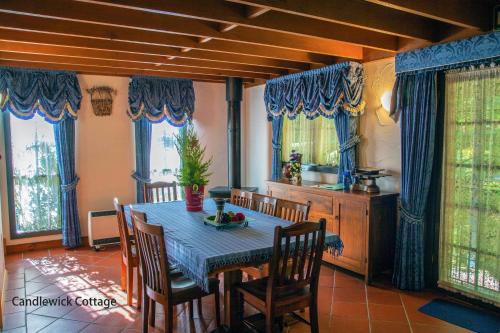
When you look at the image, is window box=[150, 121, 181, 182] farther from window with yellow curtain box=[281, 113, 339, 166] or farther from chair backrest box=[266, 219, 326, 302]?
chair backrest box=[266, 219, 326, 302]

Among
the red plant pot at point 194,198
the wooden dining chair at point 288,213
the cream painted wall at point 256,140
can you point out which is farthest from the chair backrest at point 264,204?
the cream painted wall at point 256,140

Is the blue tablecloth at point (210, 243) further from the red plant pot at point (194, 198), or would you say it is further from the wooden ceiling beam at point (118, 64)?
the wooden ceiling beam at point (118, 64)

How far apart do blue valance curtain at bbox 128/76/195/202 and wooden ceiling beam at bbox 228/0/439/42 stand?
→ 3.24 m

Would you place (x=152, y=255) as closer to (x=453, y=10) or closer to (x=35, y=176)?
(x=453, y=10)

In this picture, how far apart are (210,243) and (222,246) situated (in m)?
0.10

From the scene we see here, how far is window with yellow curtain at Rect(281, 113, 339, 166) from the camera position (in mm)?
4664

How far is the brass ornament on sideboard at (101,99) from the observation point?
5.04 metres

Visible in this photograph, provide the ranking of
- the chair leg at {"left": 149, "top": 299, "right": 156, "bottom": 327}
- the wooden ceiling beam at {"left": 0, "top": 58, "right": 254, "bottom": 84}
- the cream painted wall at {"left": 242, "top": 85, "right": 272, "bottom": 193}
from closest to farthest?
the chair leg at {"left": 149, "top": 299, "right": 156, "bottom": 327}, the wooden ceiling beam at {"left": 0, "top": 58, "right": 254, "bottom": 84}, the cream painted wall at {"left": 242, "top": 85, "right": 272, "bottom": 193}

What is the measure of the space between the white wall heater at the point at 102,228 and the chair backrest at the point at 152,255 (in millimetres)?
2529

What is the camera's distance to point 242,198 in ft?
12.6

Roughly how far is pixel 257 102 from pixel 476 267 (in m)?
3.67

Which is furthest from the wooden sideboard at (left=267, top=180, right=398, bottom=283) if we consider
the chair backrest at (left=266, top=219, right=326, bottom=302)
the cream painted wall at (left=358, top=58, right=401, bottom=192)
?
the chair backrest at (left=266, top=219, right=326, bottom=302)

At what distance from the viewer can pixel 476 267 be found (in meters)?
3.18

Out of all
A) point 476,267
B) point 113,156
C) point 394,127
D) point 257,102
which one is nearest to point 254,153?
point 257,102
